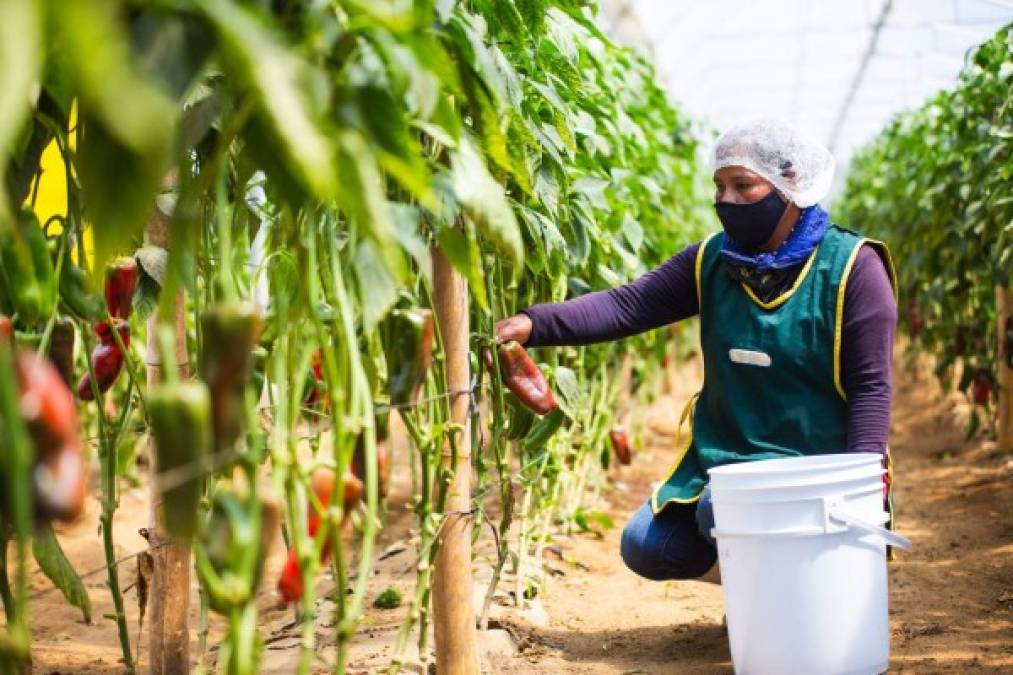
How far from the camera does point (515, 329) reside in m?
2.22

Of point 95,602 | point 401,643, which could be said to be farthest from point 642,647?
point 95,602

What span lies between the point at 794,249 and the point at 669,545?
0.66m

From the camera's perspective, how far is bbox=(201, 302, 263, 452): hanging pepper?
1.09m

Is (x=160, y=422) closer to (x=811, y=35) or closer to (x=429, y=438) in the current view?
(x=429, y=438)

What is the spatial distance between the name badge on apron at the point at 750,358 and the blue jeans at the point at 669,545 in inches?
11.9

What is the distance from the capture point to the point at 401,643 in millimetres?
1631

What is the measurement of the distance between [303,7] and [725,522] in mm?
1257

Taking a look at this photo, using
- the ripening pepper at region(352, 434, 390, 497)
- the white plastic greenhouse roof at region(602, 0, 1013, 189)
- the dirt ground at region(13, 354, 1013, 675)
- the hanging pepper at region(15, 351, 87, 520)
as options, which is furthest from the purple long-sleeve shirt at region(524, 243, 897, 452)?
the white plastic greenhouse roof at region(602, 0, 1013, 189)

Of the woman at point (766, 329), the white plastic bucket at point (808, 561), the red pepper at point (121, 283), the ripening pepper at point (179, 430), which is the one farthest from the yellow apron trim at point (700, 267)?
the ripening pepper at point (179, 430)

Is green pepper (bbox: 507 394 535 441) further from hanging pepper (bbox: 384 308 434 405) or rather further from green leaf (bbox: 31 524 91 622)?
green leaf (bbox: 31 524 91 622)

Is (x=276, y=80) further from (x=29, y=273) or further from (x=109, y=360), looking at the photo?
(x=109, y=360)

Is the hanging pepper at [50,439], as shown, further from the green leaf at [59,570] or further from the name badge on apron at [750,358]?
the name badge on apron at [750,358]

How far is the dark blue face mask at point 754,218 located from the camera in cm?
236

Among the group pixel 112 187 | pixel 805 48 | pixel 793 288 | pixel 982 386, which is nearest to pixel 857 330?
pixel 793 288
